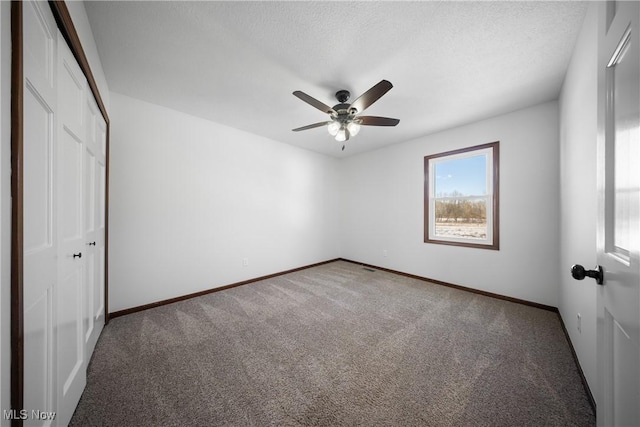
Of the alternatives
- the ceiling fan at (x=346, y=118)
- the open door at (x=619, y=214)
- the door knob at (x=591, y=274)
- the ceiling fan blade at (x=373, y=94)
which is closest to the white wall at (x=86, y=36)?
the ceiling fan at (x=346, y=118)

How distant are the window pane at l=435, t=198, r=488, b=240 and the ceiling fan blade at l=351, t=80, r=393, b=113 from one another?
2.43 m

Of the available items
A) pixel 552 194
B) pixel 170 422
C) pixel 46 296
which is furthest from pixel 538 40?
pixel 170 422

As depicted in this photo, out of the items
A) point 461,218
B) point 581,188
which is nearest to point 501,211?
point 461,218

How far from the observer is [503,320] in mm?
2438

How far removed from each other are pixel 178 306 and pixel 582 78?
4.58m

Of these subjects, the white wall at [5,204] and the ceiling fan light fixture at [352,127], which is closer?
the white wall at [5,204]

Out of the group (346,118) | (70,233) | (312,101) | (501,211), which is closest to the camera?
(70,233)

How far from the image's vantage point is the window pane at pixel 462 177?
3.31 m

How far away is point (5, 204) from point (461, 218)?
4.34 metres

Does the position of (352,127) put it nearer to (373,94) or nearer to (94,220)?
(373,94)

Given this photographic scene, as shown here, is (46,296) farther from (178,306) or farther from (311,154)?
(311,154)

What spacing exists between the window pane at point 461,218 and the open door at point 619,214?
9.28 ft

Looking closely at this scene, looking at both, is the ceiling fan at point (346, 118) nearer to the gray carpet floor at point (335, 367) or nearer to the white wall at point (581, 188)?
the white wall at point (581, 188)

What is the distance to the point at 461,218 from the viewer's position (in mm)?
3527
